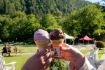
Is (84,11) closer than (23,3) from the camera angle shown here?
Yes

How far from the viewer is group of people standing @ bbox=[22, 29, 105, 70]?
1290 mm

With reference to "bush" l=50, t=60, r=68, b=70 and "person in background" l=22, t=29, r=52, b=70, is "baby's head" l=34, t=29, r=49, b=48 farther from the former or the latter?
"bush" l=50, t=60, r=68, b=70

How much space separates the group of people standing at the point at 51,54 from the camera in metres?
1.29

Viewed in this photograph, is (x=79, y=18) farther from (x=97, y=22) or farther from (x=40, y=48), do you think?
(x=40, y=48)

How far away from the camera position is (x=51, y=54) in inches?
53.1

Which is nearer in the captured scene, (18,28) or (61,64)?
(61,64)

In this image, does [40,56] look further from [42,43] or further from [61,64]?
[61,64]

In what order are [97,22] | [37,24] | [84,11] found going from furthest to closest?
[37,24]
[84,11]
[97,22]

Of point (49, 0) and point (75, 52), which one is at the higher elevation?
point (75, 52)

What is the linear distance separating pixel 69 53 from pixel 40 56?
97mm

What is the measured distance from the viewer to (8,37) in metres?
114

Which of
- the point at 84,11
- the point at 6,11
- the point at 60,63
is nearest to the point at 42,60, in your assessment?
the point at 60,63

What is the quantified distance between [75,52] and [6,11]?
15818 cm

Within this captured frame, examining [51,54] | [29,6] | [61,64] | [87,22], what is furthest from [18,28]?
[51,54]
